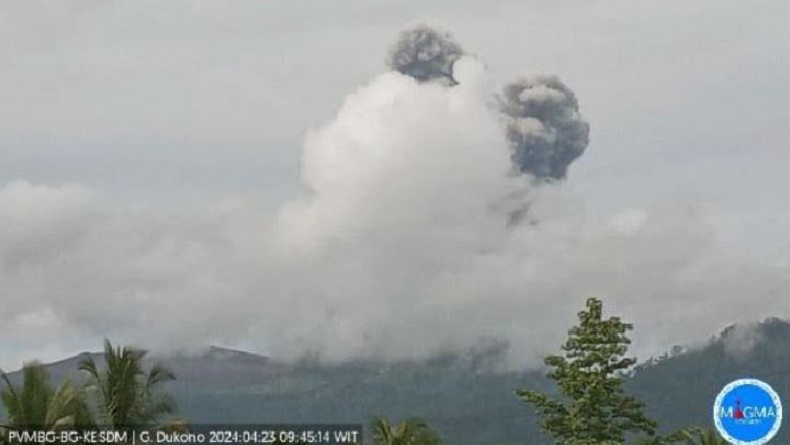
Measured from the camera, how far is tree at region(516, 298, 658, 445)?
30.7 metres

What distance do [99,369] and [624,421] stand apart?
59.5 ft

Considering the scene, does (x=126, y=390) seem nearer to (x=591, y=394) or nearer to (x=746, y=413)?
(x=591, y=394)

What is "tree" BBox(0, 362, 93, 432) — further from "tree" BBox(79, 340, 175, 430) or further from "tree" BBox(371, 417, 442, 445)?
"tree" BBox(371, 417, 442, 445)

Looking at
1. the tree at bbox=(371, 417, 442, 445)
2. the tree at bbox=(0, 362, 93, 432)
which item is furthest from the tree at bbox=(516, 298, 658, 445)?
the tree at bbox=(371, 417, 442, 445)

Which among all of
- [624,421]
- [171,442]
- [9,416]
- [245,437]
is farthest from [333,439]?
[624,421]

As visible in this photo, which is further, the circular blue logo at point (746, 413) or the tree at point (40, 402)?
the tree at point (40, 402)

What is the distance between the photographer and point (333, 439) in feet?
156

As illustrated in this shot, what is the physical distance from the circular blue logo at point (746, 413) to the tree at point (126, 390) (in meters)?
27.7

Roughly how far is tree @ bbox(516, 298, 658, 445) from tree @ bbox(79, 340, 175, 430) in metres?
13.8

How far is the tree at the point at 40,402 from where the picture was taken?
3831cm

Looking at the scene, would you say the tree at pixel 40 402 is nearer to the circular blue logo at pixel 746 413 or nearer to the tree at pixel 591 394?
the tree at pixel 591 394

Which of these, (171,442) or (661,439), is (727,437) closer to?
(661,439)

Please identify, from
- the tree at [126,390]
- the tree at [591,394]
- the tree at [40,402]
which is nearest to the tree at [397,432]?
the tree at [126,390]

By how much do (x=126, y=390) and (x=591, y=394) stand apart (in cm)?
1603
